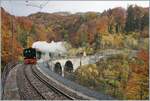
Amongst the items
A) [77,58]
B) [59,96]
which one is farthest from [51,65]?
[59,96]

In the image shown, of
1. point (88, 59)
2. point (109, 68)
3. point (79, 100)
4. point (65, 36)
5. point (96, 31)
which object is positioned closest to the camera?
point (79, 100)

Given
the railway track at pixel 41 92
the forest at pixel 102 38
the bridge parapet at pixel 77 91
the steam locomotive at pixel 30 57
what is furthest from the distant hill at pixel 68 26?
the steam locomotive at pixel 30 57

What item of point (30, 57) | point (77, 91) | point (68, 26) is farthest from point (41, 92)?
point (30, 57)

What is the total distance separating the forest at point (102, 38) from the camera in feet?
62.0

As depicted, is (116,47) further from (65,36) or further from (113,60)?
(65,36)

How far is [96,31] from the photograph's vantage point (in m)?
26.5

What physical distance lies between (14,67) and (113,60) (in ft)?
38.9

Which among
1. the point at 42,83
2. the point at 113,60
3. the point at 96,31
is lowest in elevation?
the point at 42,83

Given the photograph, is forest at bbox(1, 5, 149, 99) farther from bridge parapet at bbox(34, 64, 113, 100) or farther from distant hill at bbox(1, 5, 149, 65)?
bridge parapet at bbox(34, 64, 113, 100)

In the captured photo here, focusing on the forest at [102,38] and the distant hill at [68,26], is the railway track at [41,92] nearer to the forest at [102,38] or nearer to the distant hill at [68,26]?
the forest at [102,38]

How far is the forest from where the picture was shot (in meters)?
18.9

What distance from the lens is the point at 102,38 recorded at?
26.1m

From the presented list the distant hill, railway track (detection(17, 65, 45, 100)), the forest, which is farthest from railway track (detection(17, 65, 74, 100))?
the distant hill

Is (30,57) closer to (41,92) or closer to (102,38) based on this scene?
(102,38)
